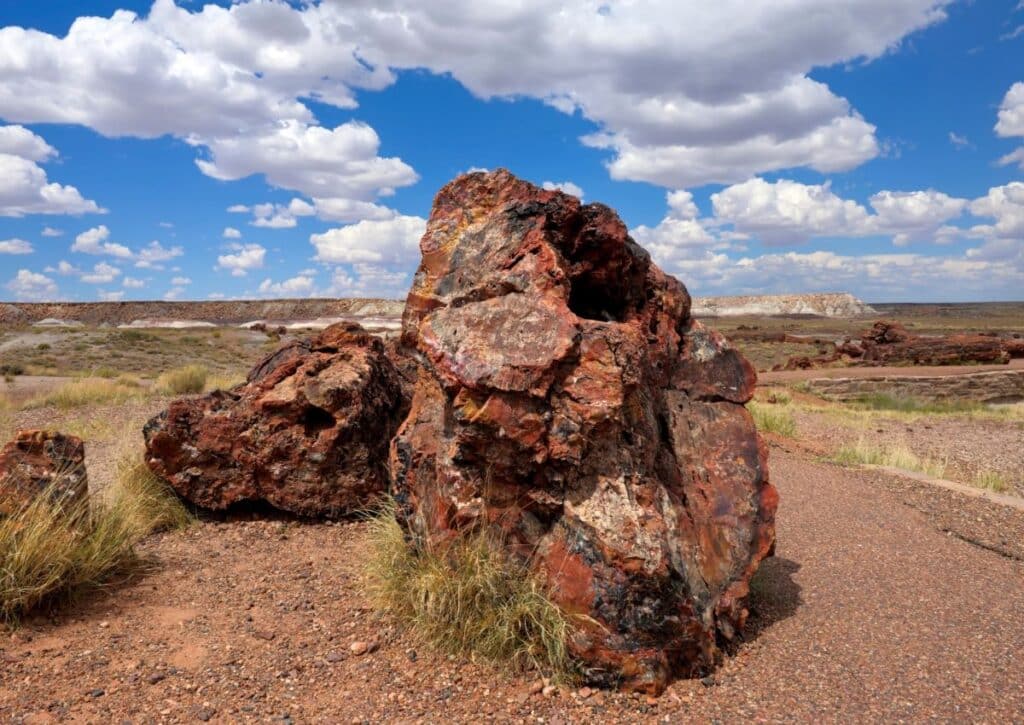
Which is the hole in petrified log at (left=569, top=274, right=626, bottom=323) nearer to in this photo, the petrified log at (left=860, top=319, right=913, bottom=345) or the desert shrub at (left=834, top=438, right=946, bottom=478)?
the desert shrub at (left=834, top=438, right=946, bottom=478)

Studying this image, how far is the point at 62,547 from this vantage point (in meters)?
4.59

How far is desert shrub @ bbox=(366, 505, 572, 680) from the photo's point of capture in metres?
3.66

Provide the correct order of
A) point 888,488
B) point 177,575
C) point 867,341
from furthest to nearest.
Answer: point 867,341, point 888,488, point 177,575

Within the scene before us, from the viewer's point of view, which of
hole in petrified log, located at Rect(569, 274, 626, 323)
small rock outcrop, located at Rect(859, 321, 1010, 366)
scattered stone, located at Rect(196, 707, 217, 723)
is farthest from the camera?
small rock outcrop, located at Rect(859, 321, 1010, 366)

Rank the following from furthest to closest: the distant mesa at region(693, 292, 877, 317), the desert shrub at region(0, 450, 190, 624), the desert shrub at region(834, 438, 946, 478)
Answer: the distant mesa at region(693, 292, 877, 317) < the desert shrub at region(834, 438, 946, 478) < the desert shrub at region(0, 450, 190, 624)

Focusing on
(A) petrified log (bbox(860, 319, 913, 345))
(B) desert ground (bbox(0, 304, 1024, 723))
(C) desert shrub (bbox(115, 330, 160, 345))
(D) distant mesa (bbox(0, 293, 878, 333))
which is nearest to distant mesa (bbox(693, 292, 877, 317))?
(D) distant mesa (bbox(0, 293, 878, 333))

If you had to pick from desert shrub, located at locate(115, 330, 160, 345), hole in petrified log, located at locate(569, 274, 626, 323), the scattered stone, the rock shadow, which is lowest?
the rock shadow

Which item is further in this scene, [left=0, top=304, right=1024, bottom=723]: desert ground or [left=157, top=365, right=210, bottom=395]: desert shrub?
[left=157, top=365, right=210, bottom=395]: desert shrub

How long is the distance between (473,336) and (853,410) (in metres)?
17.4

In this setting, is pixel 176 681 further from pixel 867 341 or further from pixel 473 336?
pixel 867 341

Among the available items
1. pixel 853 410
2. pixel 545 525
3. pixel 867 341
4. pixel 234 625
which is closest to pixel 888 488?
pixel 545 525

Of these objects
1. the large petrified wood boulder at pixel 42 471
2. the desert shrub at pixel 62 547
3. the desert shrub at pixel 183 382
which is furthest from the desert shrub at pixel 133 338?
the desert shrub at pixel 62 547

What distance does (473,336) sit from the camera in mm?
3996

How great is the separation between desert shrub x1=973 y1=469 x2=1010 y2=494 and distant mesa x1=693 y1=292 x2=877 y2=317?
107375mm
